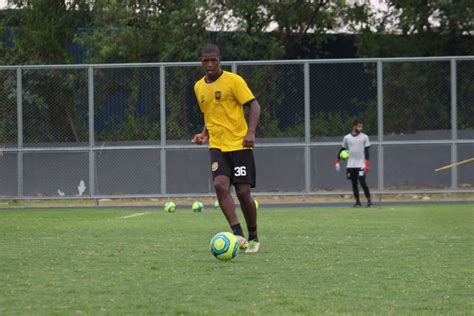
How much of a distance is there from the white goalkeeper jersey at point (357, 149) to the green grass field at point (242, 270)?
8214 millimetres

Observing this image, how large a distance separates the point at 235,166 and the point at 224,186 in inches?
11.3

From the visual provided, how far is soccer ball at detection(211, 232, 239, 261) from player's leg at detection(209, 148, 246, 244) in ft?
3.36

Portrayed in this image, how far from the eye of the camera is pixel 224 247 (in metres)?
10.8

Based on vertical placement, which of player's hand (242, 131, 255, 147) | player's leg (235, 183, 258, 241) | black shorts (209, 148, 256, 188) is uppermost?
player's hand (242, 131, 255, 147)

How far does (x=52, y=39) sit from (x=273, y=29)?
640cm

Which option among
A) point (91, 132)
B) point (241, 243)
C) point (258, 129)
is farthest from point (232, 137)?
point (91, 132)

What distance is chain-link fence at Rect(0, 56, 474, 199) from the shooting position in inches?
1096

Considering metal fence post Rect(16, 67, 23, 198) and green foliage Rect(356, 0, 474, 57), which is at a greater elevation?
green foliage Rect(356, 0, 474, 57)

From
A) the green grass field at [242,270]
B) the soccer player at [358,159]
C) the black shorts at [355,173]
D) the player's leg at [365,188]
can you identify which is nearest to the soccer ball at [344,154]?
the soccer player at [358,159]

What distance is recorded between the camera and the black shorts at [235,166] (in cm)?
1202

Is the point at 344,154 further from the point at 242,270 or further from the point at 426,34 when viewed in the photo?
the point at 242,270

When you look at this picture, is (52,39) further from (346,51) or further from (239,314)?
(239,314)

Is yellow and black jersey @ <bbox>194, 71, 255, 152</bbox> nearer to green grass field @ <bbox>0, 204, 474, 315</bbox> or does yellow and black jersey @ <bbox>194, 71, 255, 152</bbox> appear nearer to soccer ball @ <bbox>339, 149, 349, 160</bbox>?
green grass field @ <bbox>0, 204, 474, 315</bbox>

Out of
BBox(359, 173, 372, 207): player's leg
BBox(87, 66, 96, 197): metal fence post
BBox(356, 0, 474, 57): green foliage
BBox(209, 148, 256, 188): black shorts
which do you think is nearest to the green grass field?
BBox(209, 148, 256, 188): black shorts
